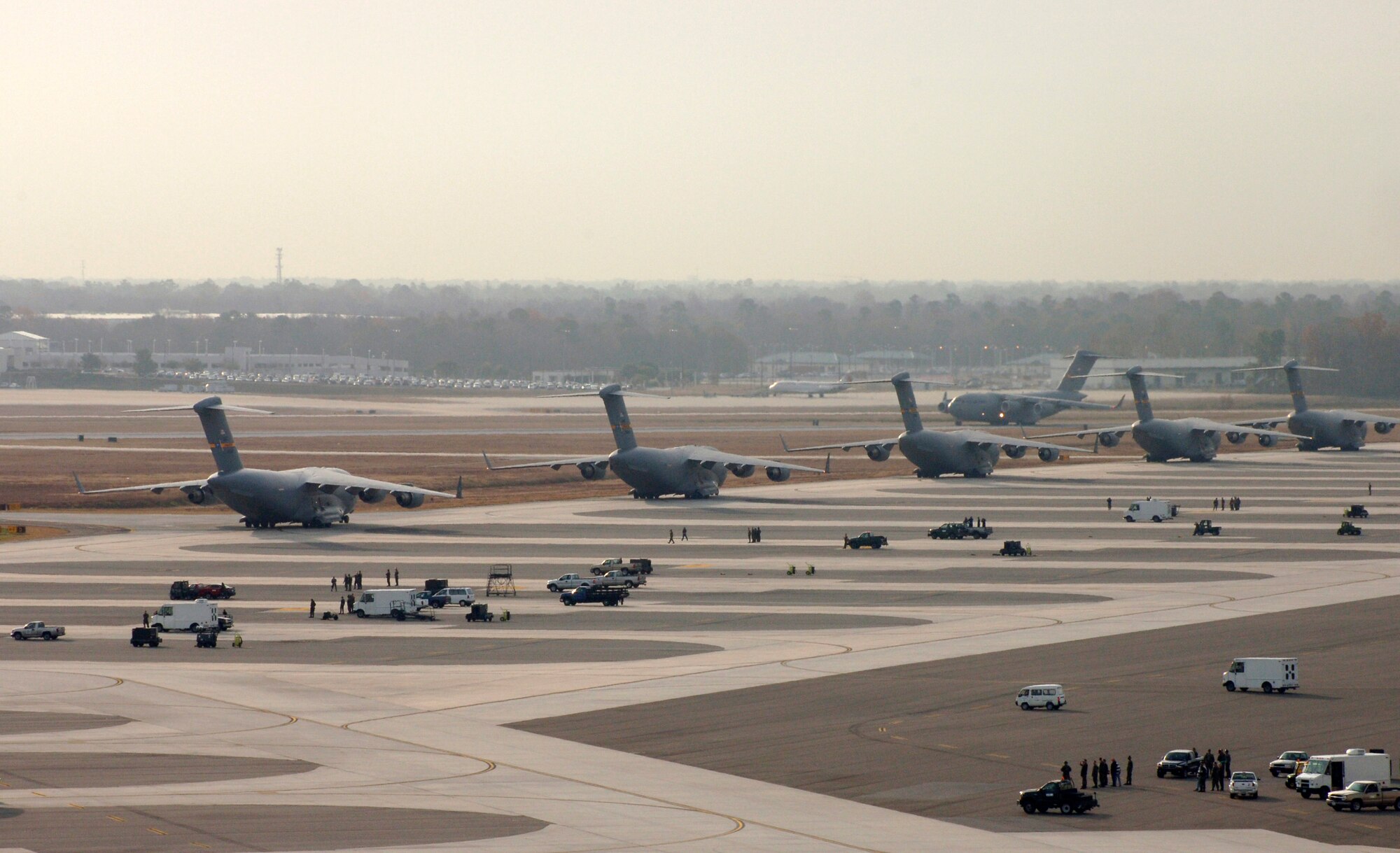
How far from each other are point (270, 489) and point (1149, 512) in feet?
159

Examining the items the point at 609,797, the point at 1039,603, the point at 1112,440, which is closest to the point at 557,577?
the point at 1039,603

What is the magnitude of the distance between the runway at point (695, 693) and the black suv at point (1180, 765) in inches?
17.9

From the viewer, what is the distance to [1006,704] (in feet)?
152

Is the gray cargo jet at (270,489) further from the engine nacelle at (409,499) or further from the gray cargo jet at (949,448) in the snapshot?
the gray cargo jet at (949,448)

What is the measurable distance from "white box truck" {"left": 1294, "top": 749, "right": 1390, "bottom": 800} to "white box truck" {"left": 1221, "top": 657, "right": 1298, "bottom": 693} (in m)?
10.3

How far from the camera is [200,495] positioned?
91.5 meters

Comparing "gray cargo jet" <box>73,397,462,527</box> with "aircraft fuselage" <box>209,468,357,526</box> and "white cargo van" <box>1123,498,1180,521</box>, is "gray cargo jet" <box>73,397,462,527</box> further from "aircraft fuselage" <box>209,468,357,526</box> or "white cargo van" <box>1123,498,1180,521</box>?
"white cargo van" <box>1123,498,1180,521</box>

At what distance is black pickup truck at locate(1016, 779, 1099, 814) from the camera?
118 feet

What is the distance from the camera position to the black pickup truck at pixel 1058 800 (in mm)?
35844

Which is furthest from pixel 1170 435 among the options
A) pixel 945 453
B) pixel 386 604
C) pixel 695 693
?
pixel 695 693

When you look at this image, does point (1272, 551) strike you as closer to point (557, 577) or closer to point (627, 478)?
point (557, 577)

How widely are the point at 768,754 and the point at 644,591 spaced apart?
29.1 meters

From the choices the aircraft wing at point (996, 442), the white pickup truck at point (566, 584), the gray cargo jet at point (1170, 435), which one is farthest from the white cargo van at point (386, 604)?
the gray cargo jet at point (1170, 435)

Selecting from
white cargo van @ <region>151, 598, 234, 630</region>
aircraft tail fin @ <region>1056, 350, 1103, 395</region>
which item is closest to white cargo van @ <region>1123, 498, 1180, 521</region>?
white cargo van @ <region>151, 598, 234, 630</region>
